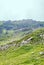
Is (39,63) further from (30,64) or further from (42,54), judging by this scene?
(42,54)

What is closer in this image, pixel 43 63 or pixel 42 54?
pixel 43 63

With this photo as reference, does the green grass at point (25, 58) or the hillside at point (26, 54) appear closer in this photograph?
the green grass at point (25, 58)

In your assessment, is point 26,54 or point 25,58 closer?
point 25,58

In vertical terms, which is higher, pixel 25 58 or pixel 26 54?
pixel 25 58

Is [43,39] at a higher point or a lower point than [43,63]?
lower

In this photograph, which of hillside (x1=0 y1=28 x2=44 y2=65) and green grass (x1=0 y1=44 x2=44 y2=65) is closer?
green grass (x1=0 y1=44 x2=44 y2=65)

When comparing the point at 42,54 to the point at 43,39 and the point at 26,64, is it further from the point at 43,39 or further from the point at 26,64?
the point at 43,39

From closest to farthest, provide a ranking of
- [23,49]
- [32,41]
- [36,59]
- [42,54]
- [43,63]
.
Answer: [43,63] → [36,59] → [42,54] → [23,49] → [32,41]

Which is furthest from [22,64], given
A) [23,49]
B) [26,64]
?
[23,49]

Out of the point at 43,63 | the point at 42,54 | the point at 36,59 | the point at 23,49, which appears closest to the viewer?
the point at 43,63

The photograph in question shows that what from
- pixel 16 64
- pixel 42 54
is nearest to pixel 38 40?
pixel 42 54
